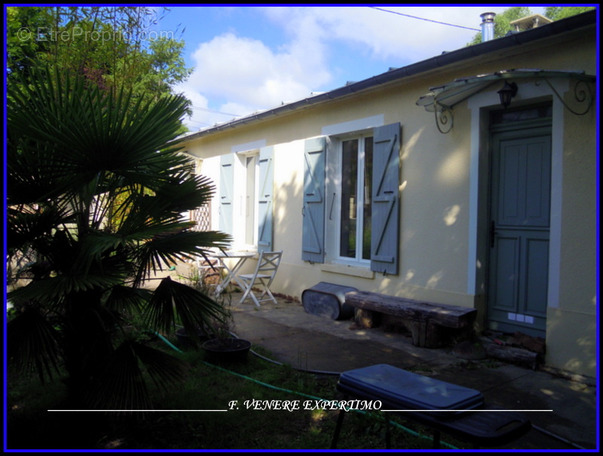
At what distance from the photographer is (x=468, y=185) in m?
4.94

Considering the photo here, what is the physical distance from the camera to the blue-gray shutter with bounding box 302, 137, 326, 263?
6.80 meters

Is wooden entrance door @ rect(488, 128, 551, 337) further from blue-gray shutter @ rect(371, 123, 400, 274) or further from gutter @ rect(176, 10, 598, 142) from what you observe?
blue-gray shutter @ rect(371, 123, 400, 274)

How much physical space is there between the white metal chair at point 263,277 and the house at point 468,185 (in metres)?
0.31

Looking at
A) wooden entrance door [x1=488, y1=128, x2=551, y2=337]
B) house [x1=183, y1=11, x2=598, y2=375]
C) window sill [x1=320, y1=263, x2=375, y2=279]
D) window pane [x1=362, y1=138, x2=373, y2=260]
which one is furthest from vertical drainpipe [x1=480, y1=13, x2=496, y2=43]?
window sill [x1=320, y1=263, x2=375, y2=279]

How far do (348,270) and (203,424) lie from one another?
372cm

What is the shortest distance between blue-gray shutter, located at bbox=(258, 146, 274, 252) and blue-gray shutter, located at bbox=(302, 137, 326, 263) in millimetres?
963

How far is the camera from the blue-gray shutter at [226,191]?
909cm

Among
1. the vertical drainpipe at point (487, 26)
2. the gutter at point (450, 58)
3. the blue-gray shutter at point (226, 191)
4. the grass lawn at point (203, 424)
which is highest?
the vertical drainpipe at point (487, 26)

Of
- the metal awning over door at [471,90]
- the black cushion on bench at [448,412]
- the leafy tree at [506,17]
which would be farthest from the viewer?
the leafy tree at [506,17]

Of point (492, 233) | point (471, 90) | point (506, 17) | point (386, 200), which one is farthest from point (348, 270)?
point (506, 17)

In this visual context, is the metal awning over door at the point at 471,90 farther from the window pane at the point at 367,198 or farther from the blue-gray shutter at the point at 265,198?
the blue-gray shutter at the point at 265,198

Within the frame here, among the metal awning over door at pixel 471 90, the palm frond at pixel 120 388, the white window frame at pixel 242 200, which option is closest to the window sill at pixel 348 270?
the metal awning over door at pixel 471 90

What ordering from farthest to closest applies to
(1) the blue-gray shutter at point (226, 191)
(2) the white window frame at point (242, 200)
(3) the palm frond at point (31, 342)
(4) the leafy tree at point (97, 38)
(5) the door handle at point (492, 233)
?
(1) the blue-gray shutter at point (226, 191) < (2) the white window frame at point (242, 200) < (5) the door handle at point (492, 233) < (4) the leafy tree at point (97, 38) < (3) the palm frond at point (31, 342)

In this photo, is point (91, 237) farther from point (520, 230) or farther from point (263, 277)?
point (263, 277)
